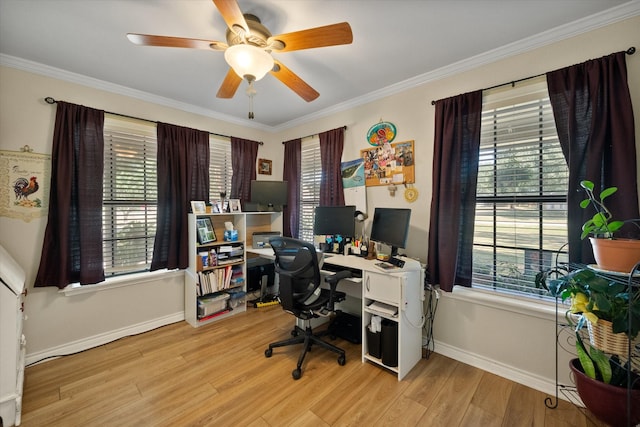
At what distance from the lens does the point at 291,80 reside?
1.86 meters

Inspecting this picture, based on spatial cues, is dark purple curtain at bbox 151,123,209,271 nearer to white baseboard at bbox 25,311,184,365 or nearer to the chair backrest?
white baseboard at bbox 25,311,184,365

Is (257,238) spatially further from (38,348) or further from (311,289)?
(38,348)

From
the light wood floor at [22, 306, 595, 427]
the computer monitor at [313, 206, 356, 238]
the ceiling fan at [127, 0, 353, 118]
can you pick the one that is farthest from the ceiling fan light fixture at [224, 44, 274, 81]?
the light wood floor at [22, 306, 595, 427]

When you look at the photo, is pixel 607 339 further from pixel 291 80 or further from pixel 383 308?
pixel 291 80

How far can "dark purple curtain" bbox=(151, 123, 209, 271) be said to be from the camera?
2838 mm

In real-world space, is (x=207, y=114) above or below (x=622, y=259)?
above

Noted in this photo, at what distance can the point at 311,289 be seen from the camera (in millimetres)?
2168

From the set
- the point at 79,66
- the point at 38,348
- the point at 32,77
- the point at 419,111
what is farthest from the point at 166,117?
the point at 419,111

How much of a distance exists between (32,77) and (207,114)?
150cm

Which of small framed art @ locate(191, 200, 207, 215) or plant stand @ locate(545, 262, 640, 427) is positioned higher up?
small framed art @ locate(191, 200, 207, 215)

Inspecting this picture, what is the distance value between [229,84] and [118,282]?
2292 mm

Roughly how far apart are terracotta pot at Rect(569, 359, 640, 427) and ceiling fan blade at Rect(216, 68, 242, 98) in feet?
9.39

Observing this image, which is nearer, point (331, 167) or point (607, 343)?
point (607, 343)

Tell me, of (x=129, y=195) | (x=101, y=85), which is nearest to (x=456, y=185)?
(x=129, y=195)
